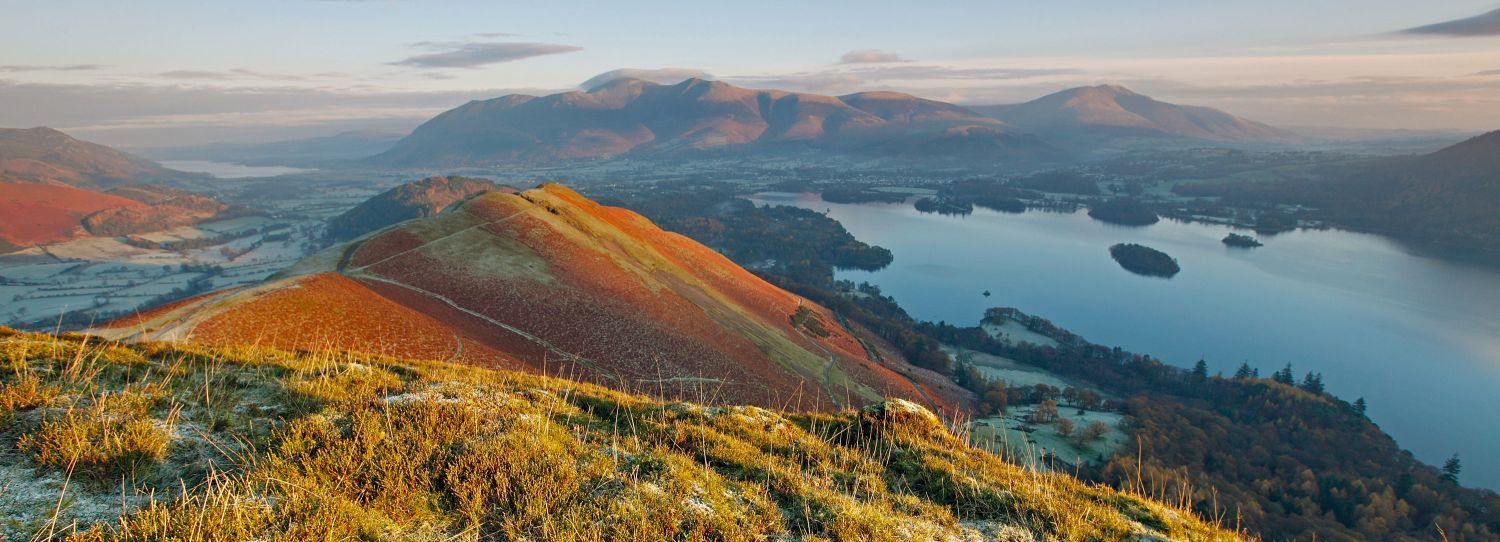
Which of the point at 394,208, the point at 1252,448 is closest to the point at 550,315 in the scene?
the point at 1252,448

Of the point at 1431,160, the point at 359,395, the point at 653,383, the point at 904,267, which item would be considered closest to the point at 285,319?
the point at 653,383

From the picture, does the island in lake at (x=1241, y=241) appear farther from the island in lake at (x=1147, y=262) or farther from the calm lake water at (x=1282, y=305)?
the island in lake at (x=1147, y=262)

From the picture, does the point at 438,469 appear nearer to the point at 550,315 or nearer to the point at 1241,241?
the point at 550,315

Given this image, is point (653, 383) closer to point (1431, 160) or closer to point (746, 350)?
point (746, 350)

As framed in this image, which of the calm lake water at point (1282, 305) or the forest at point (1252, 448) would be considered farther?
the calm lake water at point (1282, 305)

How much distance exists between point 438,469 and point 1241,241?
17266cm

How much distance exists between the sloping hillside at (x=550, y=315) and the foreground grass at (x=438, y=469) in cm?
864

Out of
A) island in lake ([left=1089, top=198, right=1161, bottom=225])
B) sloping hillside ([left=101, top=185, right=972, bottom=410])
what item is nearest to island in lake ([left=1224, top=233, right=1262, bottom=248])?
island in lake ([left=1089, top=198, right=1161, bottom=225])

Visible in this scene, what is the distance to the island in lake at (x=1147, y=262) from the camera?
109 meters

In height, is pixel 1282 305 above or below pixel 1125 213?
below

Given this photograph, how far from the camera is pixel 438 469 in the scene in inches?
214

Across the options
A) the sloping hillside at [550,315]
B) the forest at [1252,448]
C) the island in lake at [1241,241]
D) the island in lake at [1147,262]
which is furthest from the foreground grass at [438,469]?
the island in lake at [1241,241]

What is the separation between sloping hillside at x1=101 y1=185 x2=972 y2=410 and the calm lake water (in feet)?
157

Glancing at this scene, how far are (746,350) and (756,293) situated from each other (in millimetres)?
17813
